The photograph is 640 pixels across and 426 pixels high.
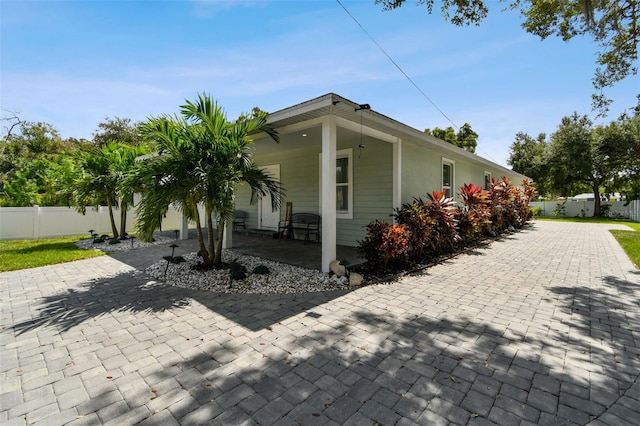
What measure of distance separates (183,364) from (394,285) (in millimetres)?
3332

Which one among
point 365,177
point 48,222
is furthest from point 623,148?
point 48,222

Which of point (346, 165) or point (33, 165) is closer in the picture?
point (346, 165)

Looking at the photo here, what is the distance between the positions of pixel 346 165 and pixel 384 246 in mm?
3565

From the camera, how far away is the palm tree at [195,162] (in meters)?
4.51

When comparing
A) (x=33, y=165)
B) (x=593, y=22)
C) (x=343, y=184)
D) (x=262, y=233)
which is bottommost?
(x=262, y=233)

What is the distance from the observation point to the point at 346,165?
8156 mm

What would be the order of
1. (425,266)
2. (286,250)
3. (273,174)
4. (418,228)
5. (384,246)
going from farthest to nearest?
(273,174), (286,250), (418,228), (425,266), (384,246)

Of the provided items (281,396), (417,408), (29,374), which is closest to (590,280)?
(417,408)

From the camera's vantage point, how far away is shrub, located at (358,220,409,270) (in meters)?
5.26

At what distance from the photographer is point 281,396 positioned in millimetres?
2061

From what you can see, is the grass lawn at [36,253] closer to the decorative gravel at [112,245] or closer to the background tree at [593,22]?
the decorative gravel at [112,245]

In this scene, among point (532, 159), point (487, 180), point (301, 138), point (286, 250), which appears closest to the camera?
point (301, 138)

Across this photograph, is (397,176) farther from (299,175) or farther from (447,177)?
(447,177)

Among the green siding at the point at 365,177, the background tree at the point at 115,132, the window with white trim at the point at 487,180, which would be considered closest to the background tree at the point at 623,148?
the window with white trim at the point at 487,180
